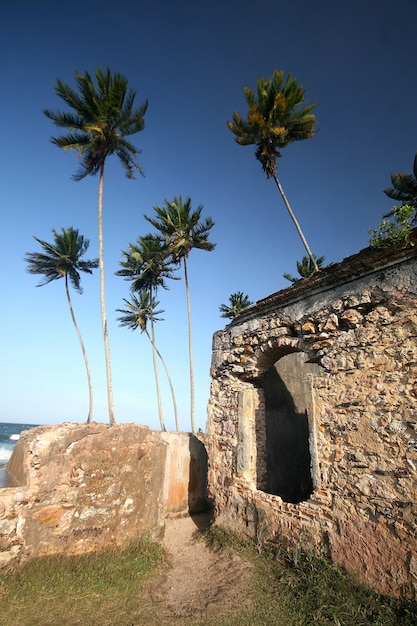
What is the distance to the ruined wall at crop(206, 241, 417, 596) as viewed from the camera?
147 inches

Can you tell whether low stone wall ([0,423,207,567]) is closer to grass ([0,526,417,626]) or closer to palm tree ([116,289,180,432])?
Result: grass ([0,526,417,626])

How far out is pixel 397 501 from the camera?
369 centimetres

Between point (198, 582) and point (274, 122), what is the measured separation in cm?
1472

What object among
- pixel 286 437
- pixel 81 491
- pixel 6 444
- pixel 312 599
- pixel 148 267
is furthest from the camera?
pixel 6 444

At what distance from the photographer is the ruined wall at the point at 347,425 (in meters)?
3.73

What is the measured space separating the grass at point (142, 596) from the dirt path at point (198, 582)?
0.52 feet

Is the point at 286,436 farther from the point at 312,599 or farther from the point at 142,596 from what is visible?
the point at 142,596

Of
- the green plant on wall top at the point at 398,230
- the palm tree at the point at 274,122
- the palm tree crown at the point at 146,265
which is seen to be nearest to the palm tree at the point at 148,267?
the palm tree crown at the point at 146,265

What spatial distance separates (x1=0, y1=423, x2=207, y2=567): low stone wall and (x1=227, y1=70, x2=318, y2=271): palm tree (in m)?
10.1

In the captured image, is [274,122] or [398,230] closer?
[398,230]

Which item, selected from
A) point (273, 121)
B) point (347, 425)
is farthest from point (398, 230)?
point (273, 121)

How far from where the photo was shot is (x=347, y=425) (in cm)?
438

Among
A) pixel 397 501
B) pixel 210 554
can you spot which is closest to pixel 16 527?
pixel 210 554

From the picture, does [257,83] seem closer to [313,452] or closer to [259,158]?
[259,158]
